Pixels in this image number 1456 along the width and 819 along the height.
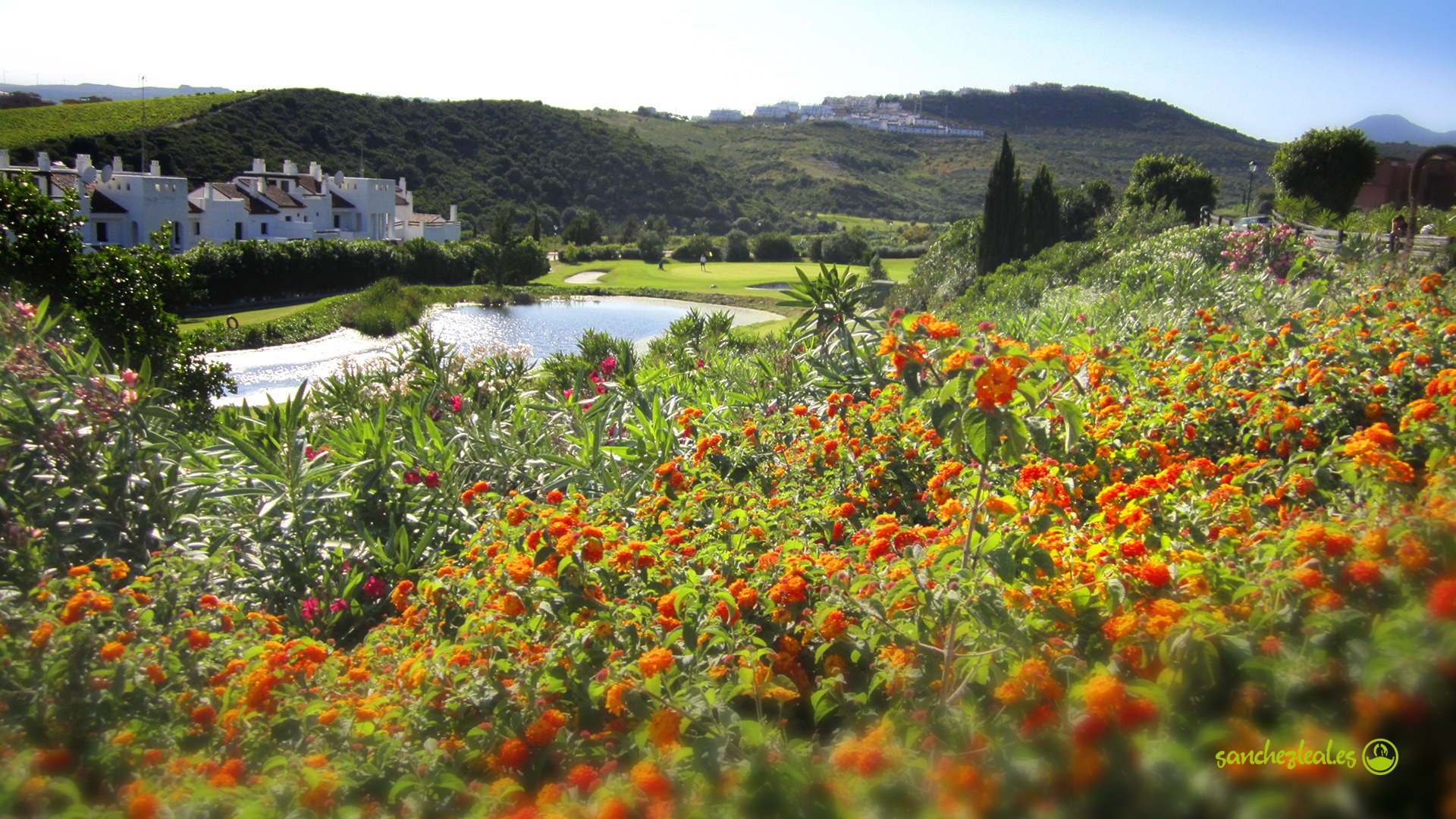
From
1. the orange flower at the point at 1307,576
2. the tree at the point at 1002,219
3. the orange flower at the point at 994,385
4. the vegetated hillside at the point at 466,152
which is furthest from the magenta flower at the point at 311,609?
the vegetated hillside at the point at 466,152

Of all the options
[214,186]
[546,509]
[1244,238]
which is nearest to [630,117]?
[214,186]

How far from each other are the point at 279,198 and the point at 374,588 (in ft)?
102

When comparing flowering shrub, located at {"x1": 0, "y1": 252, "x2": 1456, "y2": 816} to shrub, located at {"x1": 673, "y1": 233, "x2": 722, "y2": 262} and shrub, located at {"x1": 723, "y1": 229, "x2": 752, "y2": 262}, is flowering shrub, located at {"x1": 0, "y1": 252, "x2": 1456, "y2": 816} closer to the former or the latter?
shrub, located at {"x1": 673, "y1": 233, "x2": 722, "y2": 262}

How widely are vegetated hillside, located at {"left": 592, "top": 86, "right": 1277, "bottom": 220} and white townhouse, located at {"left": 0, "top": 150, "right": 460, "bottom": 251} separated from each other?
30.4 meters

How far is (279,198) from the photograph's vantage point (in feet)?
92.2

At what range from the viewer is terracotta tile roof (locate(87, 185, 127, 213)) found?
69.6ft

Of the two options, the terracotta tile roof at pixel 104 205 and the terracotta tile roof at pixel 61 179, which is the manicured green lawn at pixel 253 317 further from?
the terracotta tile roof at pixel 61 179

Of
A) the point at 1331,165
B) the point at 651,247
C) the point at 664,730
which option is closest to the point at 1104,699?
the point at 664,730

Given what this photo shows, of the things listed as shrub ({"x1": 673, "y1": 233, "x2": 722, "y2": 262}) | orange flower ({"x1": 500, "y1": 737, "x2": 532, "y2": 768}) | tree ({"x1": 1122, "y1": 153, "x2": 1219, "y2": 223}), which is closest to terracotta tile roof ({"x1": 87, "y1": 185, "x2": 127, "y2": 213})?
shrub ({"x1": 673, "y1": 233, "x2": 722, "y2": 262})

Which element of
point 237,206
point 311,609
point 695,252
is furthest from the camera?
point 695,252

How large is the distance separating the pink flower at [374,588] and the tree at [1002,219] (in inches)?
605

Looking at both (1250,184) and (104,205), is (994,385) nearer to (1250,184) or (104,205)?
(104,205)

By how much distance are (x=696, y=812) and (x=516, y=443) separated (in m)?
2.53

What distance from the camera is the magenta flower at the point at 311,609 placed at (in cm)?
228
